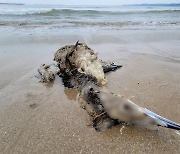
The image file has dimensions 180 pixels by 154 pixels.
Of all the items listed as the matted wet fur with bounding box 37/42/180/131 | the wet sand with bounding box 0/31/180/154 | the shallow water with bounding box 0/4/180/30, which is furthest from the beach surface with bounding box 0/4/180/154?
the shallow water with bounding box 0/4/180/30

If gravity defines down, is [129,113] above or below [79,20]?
above

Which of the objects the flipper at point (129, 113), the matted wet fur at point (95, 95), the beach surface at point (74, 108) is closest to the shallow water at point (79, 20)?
the beach surface at point (74, 108)

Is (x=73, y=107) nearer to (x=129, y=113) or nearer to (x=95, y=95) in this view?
(x=95, y=95)

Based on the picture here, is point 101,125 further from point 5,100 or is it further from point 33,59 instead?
point 33,59

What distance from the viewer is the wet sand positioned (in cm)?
221

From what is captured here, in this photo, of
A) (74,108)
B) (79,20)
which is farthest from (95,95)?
(79,20)

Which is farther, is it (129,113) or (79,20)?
(79,20)

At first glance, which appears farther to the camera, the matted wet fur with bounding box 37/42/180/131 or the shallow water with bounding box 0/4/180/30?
the shallow water with bounding box 0/4/180/30

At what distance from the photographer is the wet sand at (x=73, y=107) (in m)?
2.21

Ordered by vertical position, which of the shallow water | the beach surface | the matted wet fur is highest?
the matted wet fur

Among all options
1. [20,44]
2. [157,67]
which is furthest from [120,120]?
[20,44]

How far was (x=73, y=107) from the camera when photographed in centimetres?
300

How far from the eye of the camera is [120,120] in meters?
2.35

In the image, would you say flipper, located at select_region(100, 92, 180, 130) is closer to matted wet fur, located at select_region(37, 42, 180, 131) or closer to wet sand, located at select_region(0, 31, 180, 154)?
matted wet fur, located at select_region(37, 42, 180, 131)
